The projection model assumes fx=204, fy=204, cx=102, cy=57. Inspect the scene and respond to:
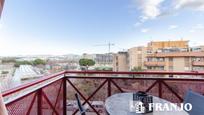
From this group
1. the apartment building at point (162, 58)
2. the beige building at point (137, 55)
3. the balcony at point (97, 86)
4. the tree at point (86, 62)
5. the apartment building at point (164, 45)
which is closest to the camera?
the balcony at point (97, 86)

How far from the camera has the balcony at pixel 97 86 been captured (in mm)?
3316

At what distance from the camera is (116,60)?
5.23 m

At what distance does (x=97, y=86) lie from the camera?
4.02 m

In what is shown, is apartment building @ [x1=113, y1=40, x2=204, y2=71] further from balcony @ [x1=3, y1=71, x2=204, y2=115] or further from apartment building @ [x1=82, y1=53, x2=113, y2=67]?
balcony @ [x1=3, y1=71, x2=204, y2=115]

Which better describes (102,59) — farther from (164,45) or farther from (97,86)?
(164,45)

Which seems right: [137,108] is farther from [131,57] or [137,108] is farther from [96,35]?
[96,35]

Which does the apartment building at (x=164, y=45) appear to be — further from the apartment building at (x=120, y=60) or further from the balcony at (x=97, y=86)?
the balcony at (x=97, y=86)

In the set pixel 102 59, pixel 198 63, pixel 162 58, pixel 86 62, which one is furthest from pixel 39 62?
pixel 198 63

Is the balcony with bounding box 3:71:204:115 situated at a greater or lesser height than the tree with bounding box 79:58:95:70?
lesser

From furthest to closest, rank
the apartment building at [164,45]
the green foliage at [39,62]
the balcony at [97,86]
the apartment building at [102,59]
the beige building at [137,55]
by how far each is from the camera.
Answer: the apartment building at [164,45]
the beige building at [137,55]
the apartment building at [102,59]
the green foliage at [39,62]
the balcony at [97,86]

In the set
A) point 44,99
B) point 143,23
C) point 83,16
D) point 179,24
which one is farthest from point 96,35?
point 44,99

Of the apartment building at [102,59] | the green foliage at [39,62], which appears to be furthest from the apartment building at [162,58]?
the green foliage at [39,62]

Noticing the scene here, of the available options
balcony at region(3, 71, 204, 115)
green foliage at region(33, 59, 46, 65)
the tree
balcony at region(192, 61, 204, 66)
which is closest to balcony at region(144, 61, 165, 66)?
balcony at region(192, 61, 204, 66)

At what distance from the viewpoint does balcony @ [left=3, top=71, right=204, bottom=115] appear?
10.9 feet
